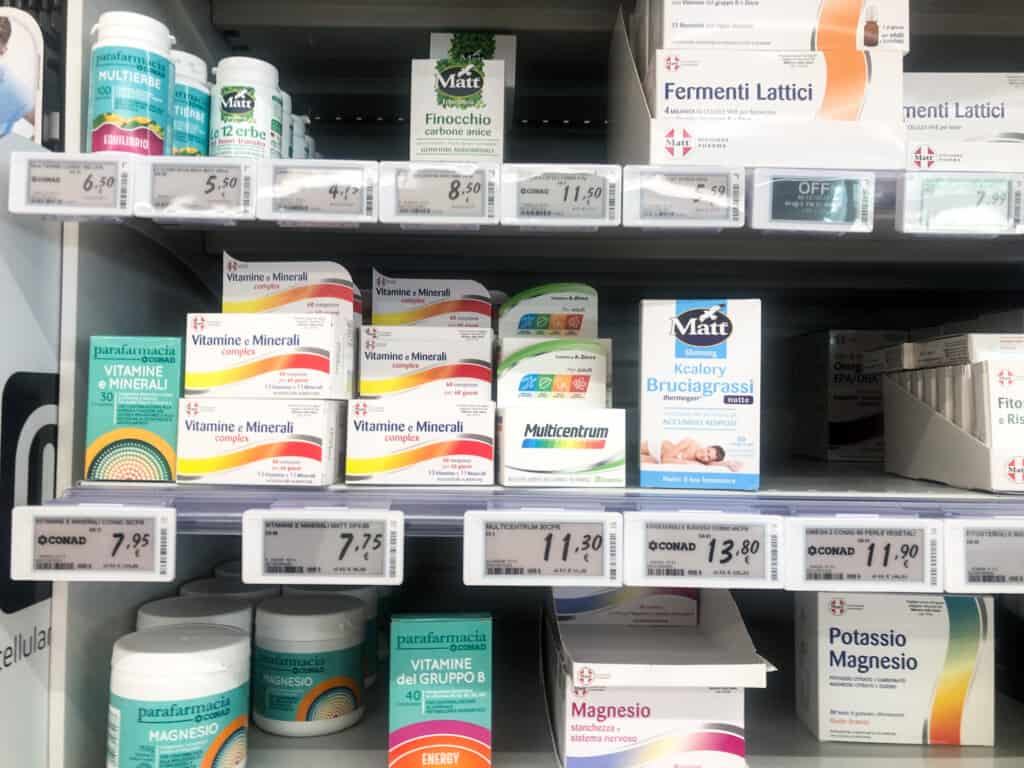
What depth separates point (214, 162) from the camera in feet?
2.80

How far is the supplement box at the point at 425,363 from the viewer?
3.26 feet

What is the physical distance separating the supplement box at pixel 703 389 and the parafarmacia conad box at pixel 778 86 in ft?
0.84

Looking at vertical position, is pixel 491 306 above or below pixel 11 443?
above

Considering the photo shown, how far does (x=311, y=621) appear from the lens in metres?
1.02

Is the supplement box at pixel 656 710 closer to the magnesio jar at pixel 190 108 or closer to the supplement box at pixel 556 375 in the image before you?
the supplement box at pixel 556 375

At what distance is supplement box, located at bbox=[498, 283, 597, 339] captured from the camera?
1038 mm

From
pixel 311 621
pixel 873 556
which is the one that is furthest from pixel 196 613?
pixel 873 556

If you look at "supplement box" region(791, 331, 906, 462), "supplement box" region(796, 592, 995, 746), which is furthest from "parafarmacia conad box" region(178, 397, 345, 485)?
"supplement box" region(791, 331, 906, 462)

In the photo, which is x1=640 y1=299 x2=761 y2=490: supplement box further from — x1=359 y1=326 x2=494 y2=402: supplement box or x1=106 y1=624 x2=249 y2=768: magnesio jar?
x1=106 y1=624 x2=249 y2=768: magnesio jar

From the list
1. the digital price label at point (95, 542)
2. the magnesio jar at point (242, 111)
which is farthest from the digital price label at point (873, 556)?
the magnesio jar at point (242, 111)

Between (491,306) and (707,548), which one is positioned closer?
(707,548)

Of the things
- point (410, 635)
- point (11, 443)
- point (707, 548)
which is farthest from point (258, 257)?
point (707, 548)

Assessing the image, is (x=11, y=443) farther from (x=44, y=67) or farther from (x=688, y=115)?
(x=688, y=115)

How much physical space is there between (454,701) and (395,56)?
1089 millimetres
